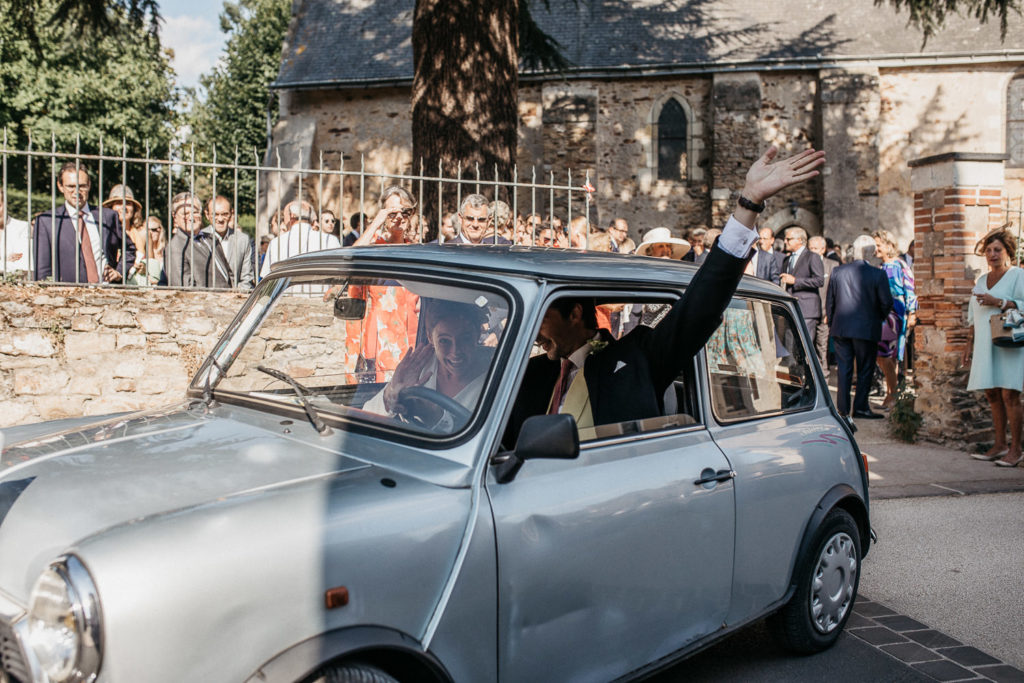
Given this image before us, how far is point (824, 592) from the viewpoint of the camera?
397 centimetres

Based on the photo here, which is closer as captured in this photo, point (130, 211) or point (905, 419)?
point (130, 211)

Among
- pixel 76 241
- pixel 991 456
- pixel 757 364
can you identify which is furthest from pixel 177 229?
pixel 991 456

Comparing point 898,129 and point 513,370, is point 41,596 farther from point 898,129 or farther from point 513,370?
point 898,129

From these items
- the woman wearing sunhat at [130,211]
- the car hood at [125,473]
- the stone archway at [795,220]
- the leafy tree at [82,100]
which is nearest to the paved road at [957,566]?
the car hood at [125,473]

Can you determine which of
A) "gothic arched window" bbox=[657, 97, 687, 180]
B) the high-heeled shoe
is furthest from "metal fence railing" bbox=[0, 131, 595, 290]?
"gothic arched window" bbox=[657, 97, 687, 180]

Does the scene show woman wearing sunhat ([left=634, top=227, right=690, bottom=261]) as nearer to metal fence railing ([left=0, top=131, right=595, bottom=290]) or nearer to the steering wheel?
metal fence railing ([left=0, top=131, right=595, bottom=290])

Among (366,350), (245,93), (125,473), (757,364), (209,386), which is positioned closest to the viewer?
(125,473)

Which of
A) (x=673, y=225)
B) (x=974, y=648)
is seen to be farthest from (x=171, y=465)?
(x=673, y=225)

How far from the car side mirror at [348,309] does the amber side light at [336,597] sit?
127 centimetres

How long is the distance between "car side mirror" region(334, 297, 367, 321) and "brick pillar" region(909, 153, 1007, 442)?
7584 mm

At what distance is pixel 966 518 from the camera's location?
6.27 meters

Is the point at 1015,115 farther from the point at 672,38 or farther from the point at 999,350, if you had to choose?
the point at 999,350

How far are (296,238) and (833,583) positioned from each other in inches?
220

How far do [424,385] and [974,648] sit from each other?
3.05m
